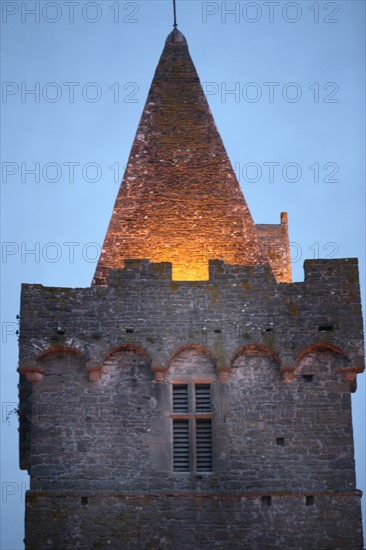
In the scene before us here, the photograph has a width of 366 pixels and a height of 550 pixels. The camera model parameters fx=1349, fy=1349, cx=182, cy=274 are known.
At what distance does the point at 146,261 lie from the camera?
27.9 metres

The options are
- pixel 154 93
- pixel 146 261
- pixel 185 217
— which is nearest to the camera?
pixel 146 261

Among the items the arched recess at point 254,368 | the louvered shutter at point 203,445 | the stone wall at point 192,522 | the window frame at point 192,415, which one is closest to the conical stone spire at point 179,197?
the arched recess at point 254,368

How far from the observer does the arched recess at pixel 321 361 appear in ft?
89.2

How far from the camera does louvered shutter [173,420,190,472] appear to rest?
Result: 26781 mm

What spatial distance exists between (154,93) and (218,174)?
2.83 metres

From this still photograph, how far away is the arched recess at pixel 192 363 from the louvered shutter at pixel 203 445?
928 mm

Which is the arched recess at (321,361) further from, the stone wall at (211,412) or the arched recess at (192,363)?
the arched recess at (192,363)

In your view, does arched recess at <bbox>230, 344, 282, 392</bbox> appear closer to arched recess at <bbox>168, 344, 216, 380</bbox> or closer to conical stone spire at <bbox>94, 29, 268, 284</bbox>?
arched recess at <bbox>168, 344, 216, 380</bbox>

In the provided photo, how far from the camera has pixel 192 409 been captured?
88.7 ft

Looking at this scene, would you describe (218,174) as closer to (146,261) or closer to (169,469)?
(146,261)

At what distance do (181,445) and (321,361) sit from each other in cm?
330

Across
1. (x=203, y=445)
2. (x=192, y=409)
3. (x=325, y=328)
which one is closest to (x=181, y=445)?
(x=203, y=445)

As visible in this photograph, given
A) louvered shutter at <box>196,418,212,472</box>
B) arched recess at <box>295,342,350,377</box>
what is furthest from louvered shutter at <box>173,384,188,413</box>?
arched recess at <box>295,342,350,377</box>

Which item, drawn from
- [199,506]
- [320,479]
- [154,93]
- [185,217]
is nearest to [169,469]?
[199,506]
